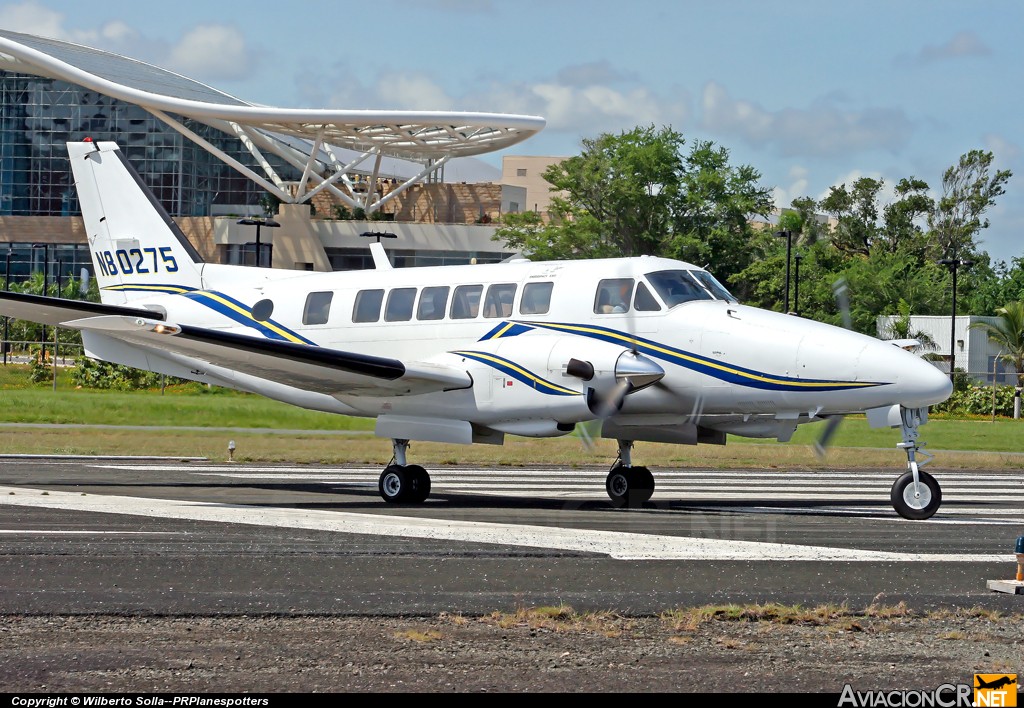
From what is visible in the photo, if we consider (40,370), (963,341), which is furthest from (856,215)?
(40,370)

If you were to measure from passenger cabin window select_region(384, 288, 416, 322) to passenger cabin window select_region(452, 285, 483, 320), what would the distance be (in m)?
0.80

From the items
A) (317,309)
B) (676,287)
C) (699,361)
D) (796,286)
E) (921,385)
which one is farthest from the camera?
(796,286)

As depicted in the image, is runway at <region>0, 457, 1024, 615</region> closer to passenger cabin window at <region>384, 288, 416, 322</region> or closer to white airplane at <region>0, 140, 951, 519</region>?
white airplane at <region>0, 140, 951, 519</region>

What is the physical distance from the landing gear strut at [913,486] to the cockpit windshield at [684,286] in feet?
10.2

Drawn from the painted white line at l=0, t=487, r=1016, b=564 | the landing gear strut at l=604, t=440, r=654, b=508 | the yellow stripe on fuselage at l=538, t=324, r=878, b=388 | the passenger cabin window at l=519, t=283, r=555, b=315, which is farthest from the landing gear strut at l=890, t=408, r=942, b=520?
the passenger cabin window at l=519, t=283, r=555, b=315

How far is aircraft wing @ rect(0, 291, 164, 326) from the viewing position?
55.0 feet

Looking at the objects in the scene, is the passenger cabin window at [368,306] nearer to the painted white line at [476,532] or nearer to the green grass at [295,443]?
the painted white line at [476,532]

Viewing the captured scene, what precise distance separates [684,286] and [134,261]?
33.6 ft

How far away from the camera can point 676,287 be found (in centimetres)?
1684

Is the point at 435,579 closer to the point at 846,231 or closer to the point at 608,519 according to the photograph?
the point at 608,519

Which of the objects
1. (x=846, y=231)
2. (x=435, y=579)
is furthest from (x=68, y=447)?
(x=846, y=231)

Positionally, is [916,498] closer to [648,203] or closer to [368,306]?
[368,306]

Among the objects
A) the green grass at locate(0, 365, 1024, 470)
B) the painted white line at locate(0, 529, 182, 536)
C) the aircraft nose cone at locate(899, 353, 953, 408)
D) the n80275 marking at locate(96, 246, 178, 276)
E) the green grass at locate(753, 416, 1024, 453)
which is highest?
the n80275 marking at locate(96, 246, 178, 276)

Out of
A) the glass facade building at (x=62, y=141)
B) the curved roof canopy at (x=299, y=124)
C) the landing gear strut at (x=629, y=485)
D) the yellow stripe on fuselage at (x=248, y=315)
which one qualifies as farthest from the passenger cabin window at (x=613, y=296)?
the glass facade building at (x=62, y=141)
